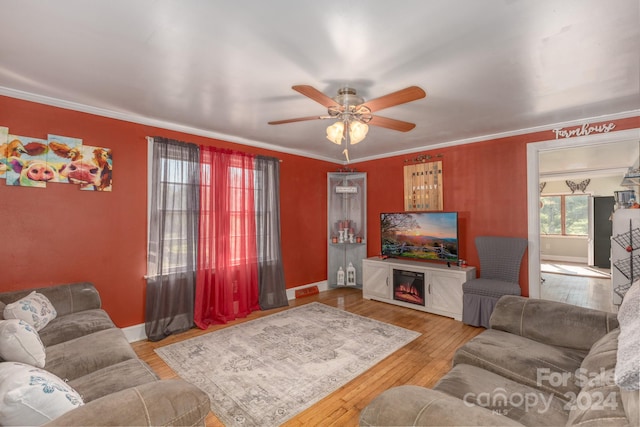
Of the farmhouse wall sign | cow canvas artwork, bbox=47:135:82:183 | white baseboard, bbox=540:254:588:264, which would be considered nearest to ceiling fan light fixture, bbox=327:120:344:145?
cow canvas artwork, bbox=47:135:82:183

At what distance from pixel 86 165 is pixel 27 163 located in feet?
1.43

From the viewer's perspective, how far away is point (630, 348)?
3.10ft

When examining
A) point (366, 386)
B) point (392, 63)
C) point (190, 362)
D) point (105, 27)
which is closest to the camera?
point (105, 27)

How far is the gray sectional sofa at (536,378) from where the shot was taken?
3.24ft

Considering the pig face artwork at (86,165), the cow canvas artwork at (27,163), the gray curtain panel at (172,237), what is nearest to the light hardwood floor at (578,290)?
the gray curtain panel at (172,237)

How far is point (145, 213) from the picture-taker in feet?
11.1

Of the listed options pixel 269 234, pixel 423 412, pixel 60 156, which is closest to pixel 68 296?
pixel 60 156

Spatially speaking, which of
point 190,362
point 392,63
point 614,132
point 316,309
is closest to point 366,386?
point 190,362

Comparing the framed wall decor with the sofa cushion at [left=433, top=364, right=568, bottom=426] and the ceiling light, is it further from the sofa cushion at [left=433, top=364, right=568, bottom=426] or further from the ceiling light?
the sofa cushion at [left=433, top=364, right=568, bottom=426]

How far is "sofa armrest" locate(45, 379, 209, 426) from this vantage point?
99 centimetres

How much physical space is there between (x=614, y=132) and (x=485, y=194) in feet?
4.74

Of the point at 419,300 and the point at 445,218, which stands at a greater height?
the point at 445,218

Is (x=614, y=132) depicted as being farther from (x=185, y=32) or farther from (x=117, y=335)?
(x=117, y=335)

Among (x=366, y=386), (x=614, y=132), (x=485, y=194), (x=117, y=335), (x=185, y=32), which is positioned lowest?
(x=366, y=386)
